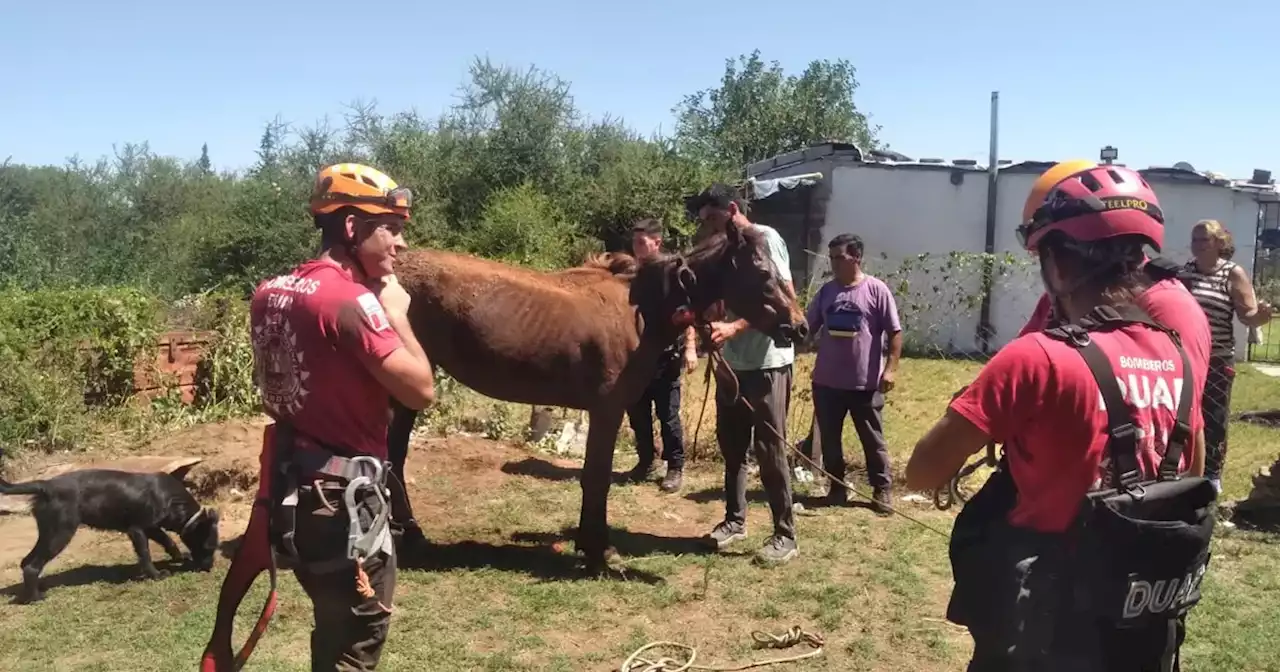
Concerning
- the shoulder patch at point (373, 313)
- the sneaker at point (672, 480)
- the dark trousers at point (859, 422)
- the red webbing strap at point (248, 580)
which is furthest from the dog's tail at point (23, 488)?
the dark trousers at point (859, 422)

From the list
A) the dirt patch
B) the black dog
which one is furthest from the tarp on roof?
the black dog

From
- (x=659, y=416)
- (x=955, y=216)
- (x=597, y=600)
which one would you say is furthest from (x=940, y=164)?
(x=597, y=600)

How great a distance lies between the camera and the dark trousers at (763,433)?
6234 millimetres

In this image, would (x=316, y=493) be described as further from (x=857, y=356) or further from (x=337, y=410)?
(x=857, y=356)

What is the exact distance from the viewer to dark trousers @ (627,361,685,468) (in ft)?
28.2

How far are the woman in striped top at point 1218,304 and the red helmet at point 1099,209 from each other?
177 inches

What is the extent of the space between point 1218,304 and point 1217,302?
0.01 metres

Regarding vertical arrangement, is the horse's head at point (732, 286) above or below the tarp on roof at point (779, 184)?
below

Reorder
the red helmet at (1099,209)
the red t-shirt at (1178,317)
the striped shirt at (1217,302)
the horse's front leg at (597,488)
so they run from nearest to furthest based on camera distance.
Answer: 1. the red helmet at (1099,209)
2. the red t-shirt at (1178,317)
3. the horse's front leg at (597,488)
4. the striped shirt at (1217,302)

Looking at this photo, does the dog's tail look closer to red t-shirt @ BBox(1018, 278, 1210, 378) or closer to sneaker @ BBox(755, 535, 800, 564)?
sneaker @ BBox(755, 535, 800, 564)

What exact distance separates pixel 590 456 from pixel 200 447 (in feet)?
13.5

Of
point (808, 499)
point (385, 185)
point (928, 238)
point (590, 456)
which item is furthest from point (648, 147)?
point (385, 185)

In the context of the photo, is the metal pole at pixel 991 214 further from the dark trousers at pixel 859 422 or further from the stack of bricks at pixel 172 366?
the stack of bricks at pixel 172 366

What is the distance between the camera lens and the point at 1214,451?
243 inches
